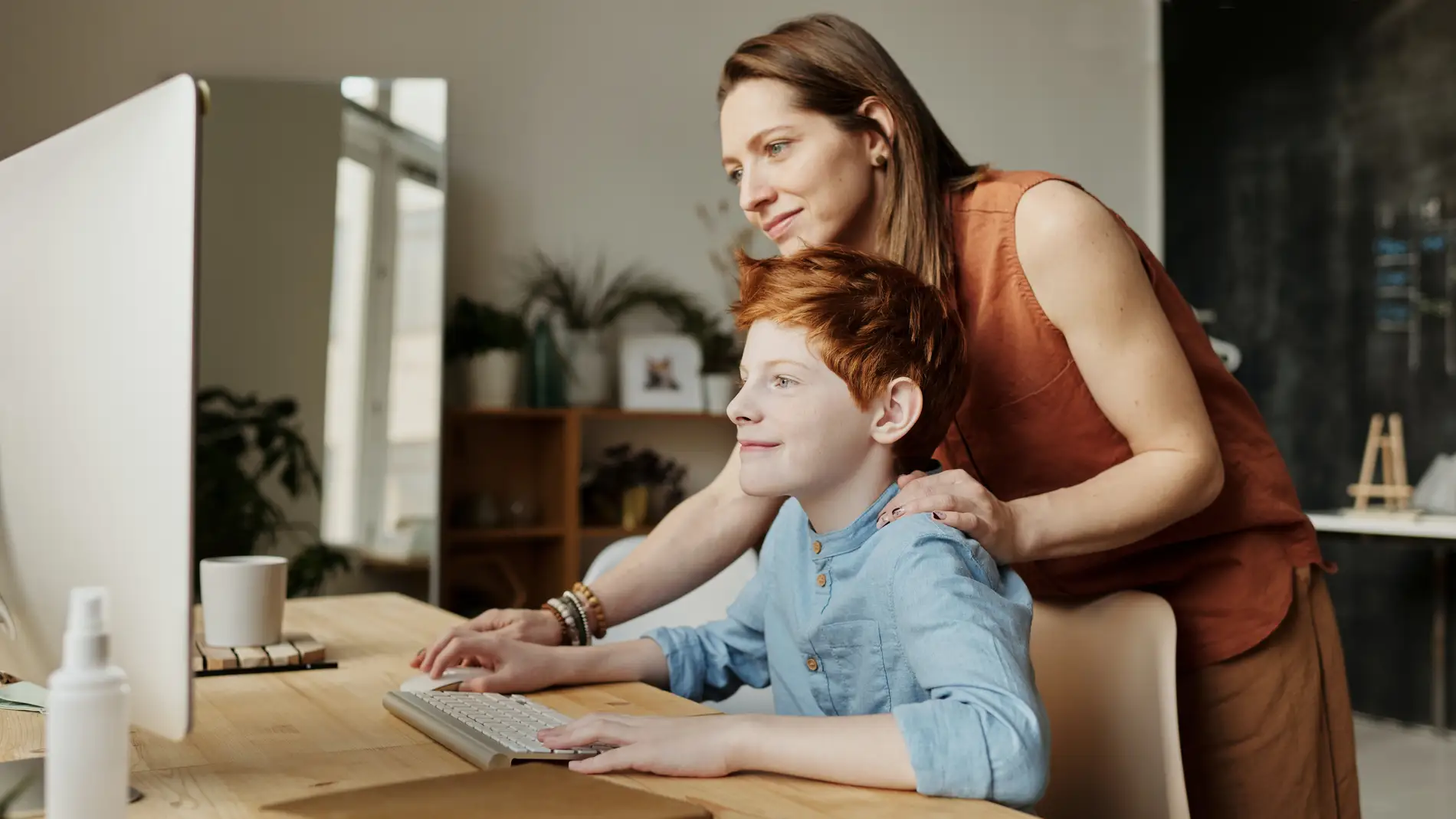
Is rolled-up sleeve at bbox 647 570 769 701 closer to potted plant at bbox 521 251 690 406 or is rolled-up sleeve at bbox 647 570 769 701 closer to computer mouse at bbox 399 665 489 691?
computer mouse at bbox 399 665 489 691

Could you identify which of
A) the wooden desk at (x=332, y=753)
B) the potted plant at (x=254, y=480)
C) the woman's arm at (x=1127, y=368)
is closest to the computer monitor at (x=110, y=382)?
the wooden desk at (x=332, y=753)

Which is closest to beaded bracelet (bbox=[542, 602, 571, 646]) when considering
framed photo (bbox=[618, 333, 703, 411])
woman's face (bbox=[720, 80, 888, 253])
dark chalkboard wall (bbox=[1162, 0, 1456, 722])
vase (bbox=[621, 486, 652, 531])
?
woman's face (bbox=[720, 80, 888, 253])

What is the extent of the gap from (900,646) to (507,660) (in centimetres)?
44

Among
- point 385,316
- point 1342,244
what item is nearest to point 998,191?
point 385,316

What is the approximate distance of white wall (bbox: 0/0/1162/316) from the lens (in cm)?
430

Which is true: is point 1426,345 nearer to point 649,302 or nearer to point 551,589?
point 649,302

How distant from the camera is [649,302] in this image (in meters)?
4.92

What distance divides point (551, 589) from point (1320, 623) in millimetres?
3428

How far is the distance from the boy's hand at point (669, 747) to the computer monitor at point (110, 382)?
0.31m

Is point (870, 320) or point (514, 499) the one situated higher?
point (870, 320)

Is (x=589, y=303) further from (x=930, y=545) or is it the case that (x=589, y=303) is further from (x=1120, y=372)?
(x=930, y=545)

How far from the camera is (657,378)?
15.7 feet

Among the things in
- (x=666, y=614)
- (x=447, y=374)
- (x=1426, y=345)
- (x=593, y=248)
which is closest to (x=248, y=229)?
(x=447, y=374)

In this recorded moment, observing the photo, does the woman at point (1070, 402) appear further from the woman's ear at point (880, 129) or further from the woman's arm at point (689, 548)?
the woman's arm at point (689, 548)
